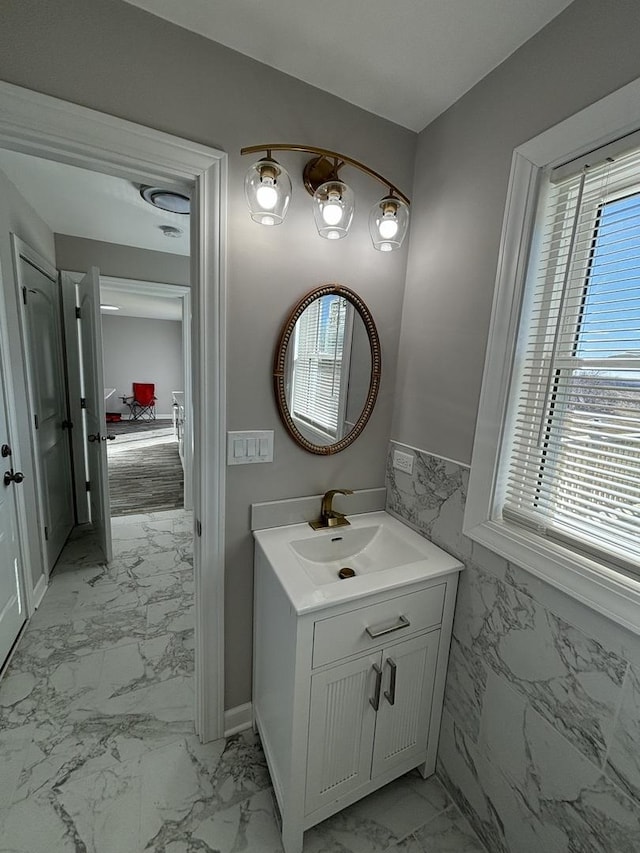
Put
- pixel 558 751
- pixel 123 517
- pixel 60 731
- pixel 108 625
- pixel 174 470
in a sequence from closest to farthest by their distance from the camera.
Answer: pixel 558 751 < pixel 60 731 < pixel 108 625 < pixel 123 517 < pixel 174 470

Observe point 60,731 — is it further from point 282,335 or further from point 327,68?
point 327,68

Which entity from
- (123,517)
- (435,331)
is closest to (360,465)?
(435,331)

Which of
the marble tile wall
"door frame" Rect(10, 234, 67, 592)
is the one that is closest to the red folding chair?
"door frame" Rect(10, 234, 67, 592)

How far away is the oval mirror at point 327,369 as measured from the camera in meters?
1.31

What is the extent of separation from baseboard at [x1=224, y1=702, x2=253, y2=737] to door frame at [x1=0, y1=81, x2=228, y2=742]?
0.03m

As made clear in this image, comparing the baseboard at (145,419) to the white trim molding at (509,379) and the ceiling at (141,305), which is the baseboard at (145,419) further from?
the white trim molding at (509,379)

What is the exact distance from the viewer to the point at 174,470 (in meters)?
4.64

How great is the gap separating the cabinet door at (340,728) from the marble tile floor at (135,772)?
0.64 ft

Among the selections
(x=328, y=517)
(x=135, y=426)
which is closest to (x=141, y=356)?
(x=135, y=426)

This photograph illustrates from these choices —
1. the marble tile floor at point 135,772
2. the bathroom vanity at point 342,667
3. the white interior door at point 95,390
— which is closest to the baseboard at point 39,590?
the marble tile floor at point 135,772

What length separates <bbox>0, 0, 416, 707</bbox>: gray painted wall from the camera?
3.05 feet

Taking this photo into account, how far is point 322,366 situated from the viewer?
141 centimetres

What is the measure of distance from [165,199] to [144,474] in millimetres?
3422

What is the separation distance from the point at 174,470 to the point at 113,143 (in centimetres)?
413
